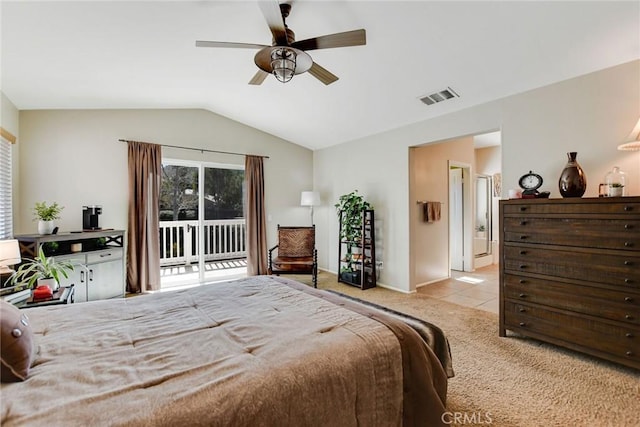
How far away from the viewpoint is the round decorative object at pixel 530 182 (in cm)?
284

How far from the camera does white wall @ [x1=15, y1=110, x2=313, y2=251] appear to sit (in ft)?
12.6

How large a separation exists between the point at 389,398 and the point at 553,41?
3.00 meters

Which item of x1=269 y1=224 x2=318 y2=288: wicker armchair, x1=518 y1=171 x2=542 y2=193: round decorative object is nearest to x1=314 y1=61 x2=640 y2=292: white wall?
x1=518 y1=171 x2=542 y2=193: round decorative object

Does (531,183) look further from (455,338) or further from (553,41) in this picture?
(455,338)

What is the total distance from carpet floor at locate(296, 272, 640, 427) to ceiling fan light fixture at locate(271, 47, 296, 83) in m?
2.44

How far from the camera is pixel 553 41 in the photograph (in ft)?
7.95

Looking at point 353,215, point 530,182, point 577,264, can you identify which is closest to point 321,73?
point 530,182

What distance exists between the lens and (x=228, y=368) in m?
1.14

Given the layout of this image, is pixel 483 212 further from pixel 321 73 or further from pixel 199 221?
pixel 199 221

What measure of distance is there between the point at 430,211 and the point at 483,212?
2.47 metres

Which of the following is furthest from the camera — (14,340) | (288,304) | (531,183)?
(531,183)

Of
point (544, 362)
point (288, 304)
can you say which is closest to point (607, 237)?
point (544, 362)

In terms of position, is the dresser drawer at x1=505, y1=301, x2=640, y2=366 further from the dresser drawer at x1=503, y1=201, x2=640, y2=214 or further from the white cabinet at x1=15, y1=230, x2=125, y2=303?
the white cabinet at x1=15, y1=230, x2=125, y2=303

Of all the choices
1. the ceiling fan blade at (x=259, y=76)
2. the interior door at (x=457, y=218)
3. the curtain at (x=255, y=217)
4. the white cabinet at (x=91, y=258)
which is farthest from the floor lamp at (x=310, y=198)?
the ceiling fan blade at (x=259, y=76)
